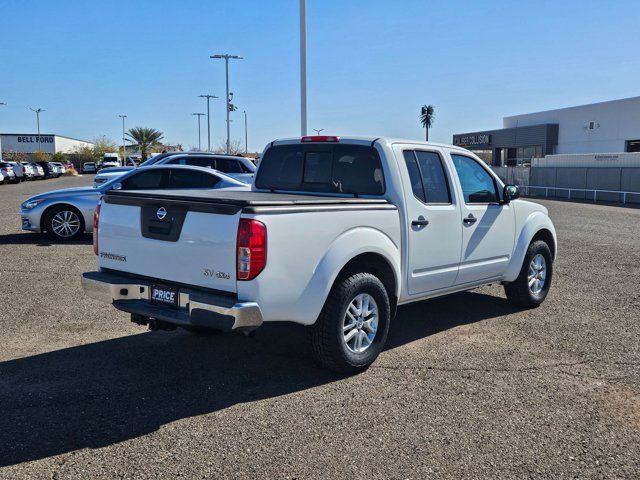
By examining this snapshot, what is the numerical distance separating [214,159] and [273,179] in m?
10.9

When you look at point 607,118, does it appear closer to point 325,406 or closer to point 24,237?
point 24,237

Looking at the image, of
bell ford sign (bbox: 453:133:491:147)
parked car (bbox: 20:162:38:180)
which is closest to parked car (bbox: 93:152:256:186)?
parked car (bbox: 20:162:38:180)

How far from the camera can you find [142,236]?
4.95m

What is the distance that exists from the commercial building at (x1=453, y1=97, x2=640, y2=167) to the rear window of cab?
43.7 metres

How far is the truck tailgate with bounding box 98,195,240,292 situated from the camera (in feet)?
14.5

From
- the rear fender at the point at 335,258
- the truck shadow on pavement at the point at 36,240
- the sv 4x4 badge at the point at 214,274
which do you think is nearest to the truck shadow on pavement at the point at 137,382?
the rear fender at the point at 335,258

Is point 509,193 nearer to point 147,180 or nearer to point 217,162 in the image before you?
point 147,180

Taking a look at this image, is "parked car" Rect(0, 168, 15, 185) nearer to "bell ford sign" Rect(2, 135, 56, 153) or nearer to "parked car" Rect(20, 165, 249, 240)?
"parked car" Rect(20, 165, 249, 240)

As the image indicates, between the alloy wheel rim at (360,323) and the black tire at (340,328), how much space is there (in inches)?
1.8

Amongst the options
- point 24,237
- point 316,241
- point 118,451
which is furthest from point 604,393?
point 24,237

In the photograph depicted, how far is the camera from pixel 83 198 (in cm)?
1278

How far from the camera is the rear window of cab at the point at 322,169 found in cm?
588

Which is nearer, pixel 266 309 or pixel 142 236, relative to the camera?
pixel 266 309

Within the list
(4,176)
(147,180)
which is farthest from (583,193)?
(4,176)
